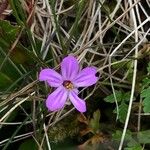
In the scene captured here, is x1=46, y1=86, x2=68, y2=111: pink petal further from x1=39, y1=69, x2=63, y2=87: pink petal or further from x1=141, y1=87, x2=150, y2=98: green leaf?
x1=141, y1=87, x2=150, y2=98: green leaf

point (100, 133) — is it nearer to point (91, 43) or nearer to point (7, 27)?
point (91, 43)

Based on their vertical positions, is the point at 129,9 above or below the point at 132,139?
above

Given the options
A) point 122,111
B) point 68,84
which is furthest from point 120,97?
point 68,84

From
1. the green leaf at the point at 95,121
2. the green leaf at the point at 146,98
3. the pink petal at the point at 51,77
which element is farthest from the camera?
the green leaf at the point at 95,121

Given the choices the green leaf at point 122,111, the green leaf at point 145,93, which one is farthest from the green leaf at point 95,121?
the green leaf at point 145,93

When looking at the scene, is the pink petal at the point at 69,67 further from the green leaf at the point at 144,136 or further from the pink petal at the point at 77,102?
the green leaf at the point at 144,136

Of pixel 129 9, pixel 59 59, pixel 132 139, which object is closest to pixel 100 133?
pixel 132 139
